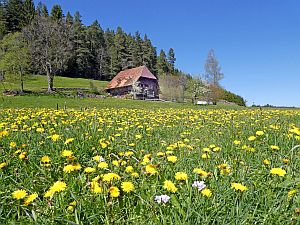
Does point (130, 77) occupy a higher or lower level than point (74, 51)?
lower

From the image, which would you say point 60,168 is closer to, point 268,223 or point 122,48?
point 268,223

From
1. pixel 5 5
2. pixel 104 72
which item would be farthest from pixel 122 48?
pixel 5 5

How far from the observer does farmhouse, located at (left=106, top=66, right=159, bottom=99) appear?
6043 centimetres

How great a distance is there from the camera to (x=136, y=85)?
59750mm

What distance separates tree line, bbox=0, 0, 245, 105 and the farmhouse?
4.35 metres

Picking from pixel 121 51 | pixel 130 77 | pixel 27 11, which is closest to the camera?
pixel 130 77

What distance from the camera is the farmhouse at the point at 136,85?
198ft

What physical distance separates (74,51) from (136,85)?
69.3 feet

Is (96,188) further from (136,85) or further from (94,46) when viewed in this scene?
(94,46)

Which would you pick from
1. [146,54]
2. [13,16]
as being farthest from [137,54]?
[13,16]

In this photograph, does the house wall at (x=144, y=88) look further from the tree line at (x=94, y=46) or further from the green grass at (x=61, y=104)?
the green grass at (x=61, y=104)

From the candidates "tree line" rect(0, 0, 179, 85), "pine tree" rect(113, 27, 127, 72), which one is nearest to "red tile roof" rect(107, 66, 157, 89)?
"tree line" rect(0, 0, 179, 85)

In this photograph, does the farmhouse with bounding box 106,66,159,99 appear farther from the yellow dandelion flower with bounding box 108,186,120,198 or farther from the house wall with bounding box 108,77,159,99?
the yellow dandelion flower with bounding box 108,186,120,198

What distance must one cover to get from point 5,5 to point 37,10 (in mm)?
8671
